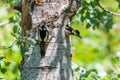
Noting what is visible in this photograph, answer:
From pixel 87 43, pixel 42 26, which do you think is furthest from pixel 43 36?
pixel 87 43

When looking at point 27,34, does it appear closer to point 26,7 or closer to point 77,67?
point 26,7

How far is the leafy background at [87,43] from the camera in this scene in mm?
2725

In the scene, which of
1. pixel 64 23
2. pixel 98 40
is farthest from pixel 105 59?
pixel 64 23

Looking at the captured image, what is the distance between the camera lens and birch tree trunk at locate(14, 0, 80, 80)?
2111 mm

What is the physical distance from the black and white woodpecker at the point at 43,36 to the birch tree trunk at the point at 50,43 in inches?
0.6

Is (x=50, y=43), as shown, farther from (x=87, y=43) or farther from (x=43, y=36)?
(x=87, y=43)

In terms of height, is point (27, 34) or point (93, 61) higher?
point (27, 34)

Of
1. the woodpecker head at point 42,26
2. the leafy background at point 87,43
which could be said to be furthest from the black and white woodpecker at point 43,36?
the leafy background at point 87,43

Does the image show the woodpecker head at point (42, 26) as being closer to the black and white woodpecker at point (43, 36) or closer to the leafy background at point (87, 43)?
the black and white woodpecker at point (43, 36)

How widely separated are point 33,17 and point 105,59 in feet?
12.0

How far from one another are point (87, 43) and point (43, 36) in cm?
347

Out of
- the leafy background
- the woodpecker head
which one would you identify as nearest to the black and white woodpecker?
the woodpecker head

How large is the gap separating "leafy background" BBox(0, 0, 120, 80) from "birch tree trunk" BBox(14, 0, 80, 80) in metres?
0.10

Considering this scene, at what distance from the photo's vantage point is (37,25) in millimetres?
2121
